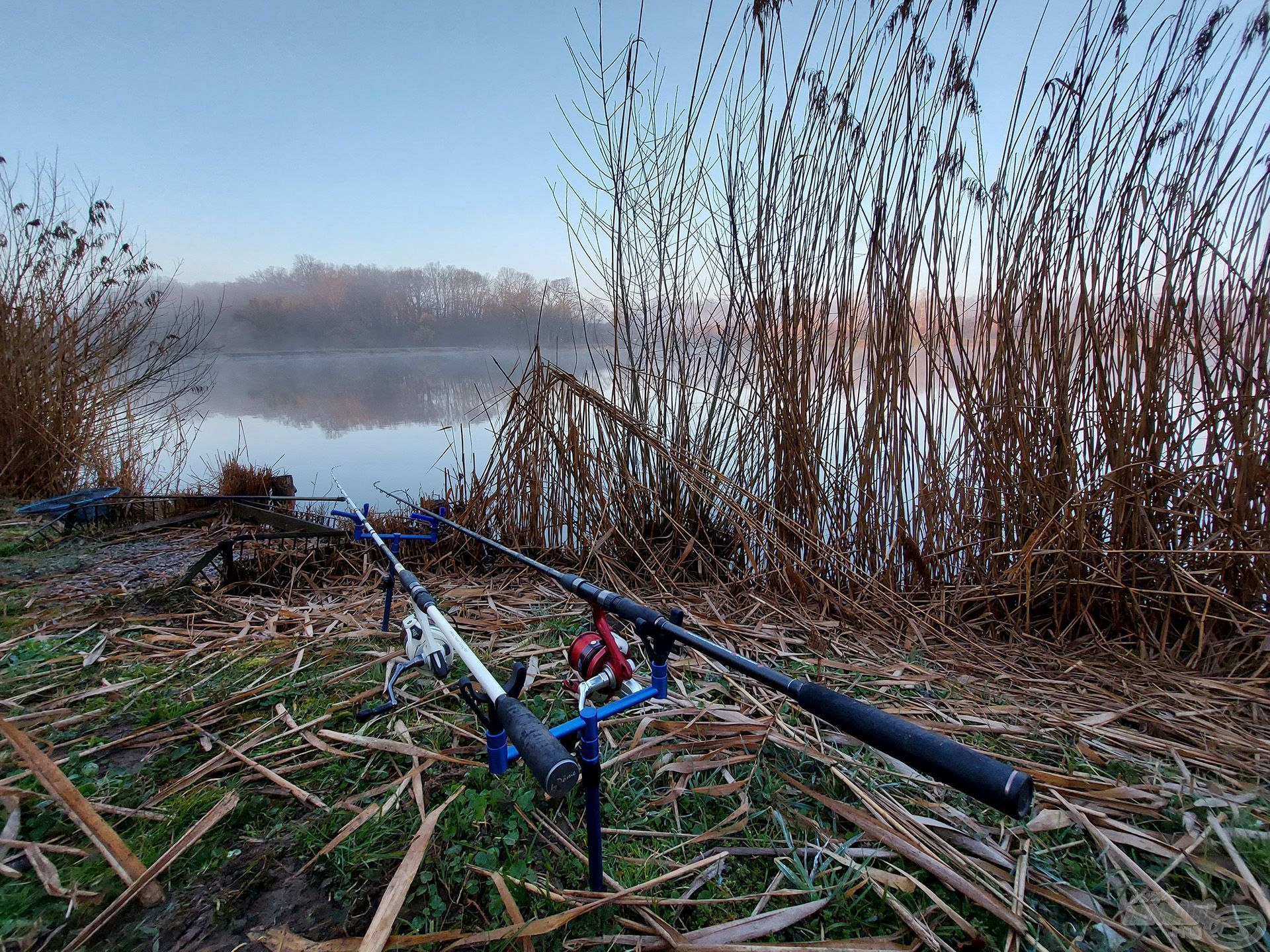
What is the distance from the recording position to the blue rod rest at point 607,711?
95 centimetres

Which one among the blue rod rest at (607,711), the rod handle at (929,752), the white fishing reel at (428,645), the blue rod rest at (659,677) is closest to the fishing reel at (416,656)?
the white fishing reel at (428,645)

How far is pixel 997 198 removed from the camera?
88.7 inches

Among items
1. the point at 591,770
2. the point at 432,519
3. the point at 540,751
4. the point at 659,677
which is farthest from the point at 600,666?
the point at 432,519

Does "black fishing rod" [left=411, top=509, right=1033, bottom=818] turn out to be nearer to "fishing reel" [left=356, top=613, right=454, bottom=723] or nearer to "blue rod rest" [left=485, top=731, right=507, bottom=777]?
"blue rod rest" [left=485, top=731, right=507, bottom=777]

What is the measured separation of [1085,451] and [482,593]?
8.47 ft

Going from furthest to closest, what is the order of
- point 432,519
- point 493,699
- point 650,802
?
point 432,519, point 650,802, point 493,699

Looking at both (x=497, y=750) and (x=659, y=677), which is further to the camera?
(x=659, y=677)

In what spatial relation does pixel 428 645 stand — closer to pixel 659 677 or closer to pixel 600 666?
pixel 600 666

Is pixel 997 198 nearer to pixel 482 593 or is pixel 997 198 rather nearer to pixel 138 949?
pixel 482 593

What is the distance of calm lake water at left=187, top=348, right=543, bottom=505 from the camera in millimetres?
4176

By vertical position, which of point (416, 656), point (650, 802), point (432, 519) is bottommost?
point (650, 802)

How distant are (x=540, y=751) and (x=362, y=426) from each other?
30.5 ft

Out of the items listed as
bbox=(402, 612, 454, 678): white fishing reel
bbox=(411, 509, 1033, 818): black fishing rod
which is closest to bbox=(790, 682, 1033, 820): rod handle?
bbox=(411, 509, 1033, 818): black fishing rod

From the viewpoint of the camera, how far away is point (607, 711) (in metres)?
1.01
